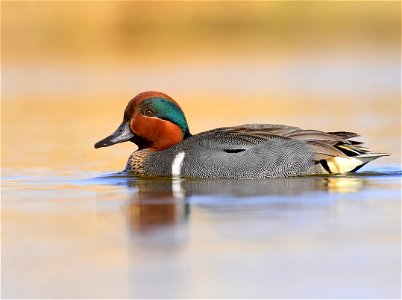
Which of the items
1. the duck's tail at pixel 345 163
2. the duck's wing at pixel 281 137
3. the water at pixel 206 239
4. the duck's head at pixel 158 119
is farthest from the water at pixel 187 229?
the duck's head at pixel 158 119

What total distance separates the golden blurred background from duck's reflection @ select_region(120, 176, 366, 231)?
5.98ft

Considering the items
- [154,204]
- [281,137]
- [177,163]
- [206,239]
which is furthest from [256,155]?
[206,239]

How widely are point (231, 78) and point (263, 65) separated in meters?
2.71

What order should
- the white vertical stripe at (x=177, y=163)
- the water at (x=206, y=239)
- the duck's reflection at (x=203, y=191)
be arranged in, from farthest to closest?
the white vertical stripe at (x=177, y=163) → the duck's reflection at (x=203, y=191) → the water at (x=206, y=239)

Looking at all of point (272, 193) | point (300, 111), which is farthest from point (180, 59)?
point (272, 193)

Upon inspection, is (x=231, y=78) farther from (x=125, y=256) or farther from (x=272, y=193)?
(x=125, y=256)

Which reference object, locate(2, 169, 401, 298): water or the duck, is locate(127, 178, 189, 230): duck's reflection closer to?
locate(2, 169, 401, 298): water

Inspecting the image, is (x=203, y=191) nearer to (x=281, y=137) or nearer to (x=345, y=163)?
(x=281, y=137)

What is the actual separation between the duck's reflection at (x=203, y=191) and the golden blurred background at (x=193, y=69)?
5.98 ft

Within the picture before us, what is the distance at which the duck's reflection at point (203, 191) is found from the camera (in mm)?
8906

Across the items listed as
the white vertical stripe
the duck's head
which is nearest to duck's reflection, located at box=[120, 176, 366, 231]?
the white vertical stripe

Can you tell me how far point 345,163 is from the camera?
10859mm

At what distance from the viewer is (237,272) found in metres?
7.00

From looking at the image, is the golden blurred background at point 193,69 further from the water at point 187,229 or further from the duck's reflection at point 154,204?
the duck's reflection at point 154,204
